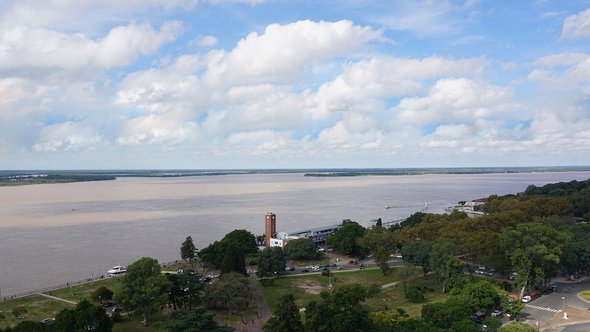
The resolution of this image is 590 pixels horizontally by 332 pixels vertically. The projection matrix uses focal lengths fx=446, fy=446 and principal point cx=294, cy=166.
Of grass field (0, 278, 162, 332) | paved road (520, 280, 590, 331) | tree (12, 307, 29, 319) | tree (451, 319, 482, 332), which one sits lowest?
paved road (520, 280, 590, 331)

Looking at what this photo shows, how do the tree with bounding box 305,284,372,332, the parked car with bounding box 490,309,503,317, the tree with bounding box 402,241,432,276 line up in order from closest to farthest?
the tree with bounding box 305,284,372,332 → the parked car with bounding box 490,309,503,317 → the tree with bounding box 402,241,432,276

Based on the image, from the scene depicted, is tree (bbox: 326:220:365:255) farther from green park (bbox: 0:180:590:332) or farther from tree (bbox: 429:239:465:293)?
tree (bbox: 429:239:465:293)

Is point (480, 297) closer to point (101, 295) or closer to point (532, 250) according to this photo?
point (532, 250)

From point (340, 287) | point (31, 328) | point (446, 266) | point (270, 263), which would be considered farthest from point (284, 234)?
point (31, 328)

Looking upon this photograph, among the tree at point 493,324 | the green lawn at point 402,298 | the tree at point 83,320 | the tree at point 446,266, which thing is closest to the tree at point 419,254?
the green lawn at point 402,298

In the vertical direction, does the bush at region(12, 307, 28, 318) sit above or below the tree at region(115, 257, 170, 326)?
below

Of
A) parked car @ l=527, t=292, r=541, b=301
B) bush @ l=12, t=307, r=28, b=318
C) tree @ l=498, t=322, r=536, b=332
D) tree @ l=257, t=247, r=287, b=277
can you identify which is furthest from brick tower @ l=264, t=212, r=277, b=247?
tree @ l=498, t=322, r=536, b=332

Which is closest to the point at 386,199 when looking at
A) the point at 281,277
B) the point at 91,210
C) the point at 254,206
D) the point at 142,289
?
the point at 254,206
